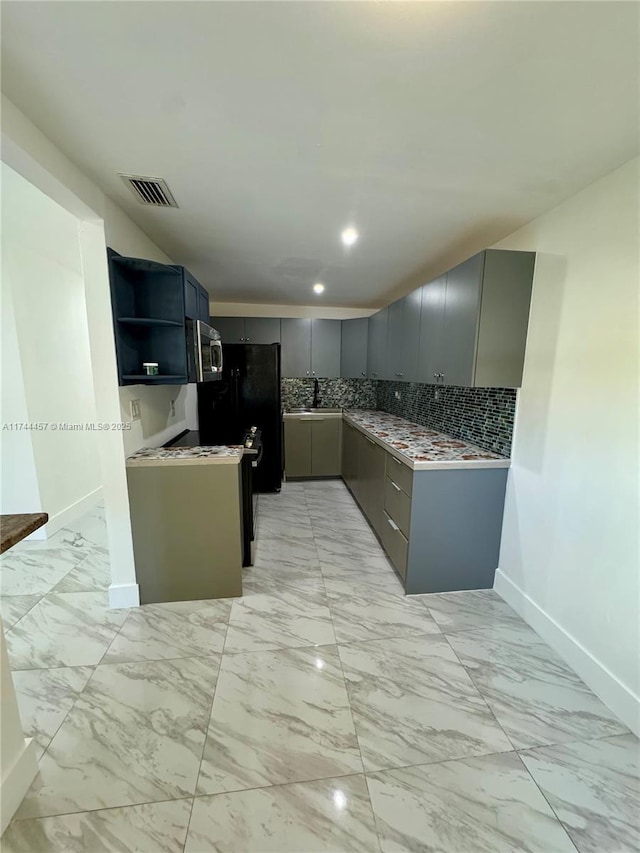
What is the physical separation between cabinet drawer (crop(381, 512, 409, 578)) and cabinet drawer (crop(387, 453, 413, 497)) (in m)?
0.33

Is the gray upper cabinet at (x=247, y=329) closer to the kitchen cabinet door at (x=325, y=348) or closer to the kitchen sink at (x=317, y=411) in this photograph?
the kitchen cabinet door at (x=325, y=348)

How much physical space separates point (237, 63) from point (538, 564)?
8.54ft

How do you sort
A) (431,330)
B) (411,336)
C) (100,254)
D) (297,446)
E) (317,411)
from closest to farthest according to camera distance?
(100,254), (431,330), (411,336), (297,446), (317,411)

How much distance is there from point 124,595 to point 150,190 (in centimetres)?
234

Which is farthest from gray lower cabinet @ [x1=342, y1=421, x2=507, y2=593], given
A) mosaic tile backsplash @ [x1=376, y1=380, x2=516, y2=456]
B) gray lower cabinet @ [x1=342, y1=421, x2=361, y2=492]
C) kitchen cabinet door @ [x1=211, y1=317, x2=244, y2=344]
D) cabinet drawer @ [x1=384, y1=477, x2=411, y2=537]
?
kitchen cabinet door @ [x1=211, y1=317, x2=244, y2=344]

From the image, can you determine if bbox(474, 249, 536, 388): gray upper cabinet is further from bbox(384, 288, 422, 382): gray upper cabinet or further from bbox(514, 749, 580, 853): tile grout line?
bbox(514, 749, 580, 853): tile grout line

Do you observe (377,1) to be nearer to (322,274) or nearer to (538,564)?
(322,274)

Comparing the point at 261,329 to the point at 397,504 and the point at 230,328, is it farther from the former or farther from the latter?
the point at 397,504

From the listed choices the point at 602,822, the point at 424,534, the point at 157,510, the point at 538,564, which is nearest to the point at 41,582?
the point at 157,510

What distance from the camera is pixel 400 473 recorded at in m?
2.24

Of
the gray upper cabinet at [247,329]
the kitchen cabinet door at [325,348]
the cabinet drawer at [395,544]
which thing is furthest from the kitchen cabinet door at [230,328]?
the cabinet drawer at [395,544]

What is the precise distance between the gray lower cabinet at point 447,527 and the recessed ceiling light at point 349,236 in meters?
1.58

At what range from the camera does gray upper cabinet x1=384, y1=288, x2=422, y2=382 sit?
2.70m

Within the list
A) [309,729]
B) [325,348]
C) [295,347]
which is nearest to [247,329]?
[295,347]
